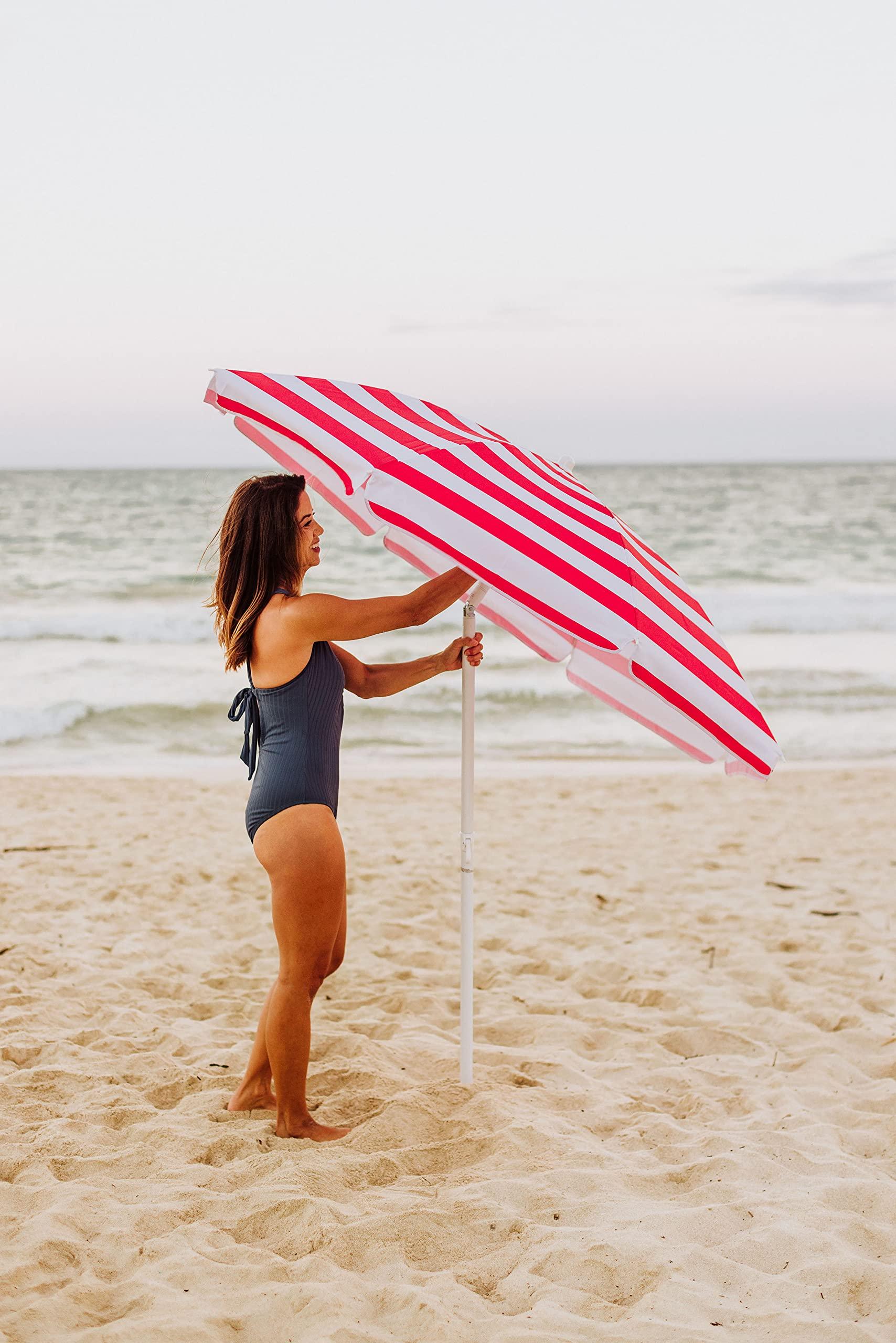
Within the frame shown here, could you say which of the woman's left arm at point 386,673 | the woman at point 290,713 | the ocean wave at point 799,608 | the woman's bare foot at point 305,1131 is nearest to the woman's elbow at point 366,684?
the woman's left arm at point 386,673

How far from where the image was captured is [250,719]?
3213 mm

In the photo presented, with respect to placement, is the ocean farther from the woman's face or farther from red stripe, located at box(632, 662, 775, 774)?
red stripe, located at box(632, 662, 775, 774)

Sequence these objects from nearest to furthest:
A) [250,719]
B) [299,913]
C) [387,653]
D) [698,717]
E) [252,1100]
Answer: [698,717] → [299,913] → [250,719] → [252,1100] → [387,653]

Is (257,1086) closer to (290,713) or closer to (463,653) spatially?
(290,713)

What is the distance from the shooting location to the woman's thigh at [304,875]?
3008 mm

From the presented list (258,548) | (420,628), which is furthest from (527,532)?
(420,628)

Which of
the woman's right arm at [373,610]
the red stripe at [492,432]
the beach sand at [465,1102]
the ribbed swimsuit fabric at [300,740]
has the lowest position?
the beach sand at [465,1102]

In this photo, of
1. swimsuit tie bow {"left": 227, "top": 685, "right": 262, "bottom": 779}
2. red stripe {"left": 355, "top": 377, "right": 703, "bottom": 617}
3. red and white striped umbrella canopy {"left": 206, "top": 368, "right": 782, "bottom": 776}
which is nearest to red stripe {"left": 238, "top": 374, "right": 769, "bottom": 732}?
red and white striped umbrella canopy {"left": 206, "top": 368, "right": 782, "bottom": 776}

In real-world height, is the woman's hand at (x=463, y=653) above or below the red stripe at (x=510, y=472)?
below

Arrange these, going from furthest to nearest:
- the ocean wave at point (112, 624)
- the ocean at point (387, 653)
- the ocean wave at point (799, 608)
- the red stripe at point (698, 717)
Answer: the ocean wave at point (799, 608) → the ocean wave at point (112, 624) → the ocean at point (387, 653) → the red stripe at point (698, 717)

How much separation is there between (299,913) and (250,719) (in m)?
0.58

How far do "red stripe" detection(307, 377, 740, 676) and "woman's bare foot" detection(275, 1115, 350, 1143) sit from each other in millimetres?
1862

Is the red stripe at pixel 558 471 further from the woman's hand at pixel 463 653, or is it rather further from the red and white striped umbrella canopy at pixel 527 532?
the woman's hand at pixel 463 653

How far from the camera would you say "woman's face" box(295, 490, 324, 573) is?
311 cm
